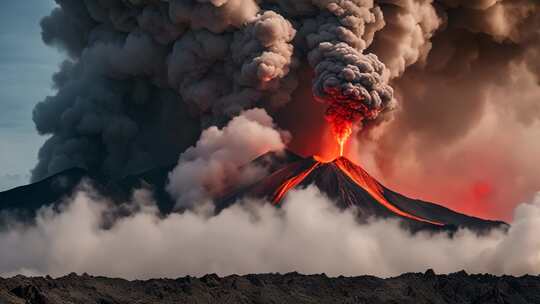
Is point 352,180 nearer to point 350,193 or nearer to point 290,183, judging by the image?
point 350,193

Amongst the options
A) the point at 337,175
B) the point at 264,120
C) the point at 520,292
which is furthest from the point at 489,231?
the point at 520,292

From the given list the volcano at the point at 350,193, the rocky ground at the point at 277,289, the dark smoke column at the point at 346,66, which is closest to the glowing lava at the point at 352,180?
the volcano at the point at 350,193

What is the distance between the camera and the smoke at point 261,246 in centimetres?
5450

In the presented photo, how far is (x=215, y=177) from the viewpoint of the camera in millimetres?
67375

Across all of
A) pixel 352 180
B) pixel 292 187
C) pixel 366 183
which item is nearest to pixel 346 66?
pixel 352 180

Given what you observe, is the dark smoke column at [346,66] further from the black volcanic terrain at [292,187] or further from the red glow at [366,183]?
the black volcanic terrain at [292,187]

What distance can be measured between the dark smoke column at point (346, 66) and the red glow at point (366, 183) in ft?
6.77

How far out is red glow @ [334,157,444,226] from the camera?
6531cm

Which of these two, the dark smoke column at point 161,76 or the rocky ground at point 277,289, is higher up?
the dark smoke column at point 161,76

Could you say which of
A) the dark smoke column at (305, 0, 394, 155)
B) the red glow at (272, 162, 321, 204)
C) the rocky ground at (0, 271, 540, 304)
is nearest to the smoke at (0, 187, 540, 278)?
the red glow at (272, 162, 321, 204)

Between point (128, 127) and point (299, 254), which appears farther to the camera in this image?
point (128, 127)

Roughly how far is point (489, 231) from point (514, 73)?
1358cm

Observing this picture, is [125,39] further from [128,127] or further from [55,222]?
[55,222]

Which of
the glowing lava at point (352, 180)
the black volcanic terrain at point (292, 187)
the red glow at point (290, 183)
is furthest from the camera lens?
the glowing lava at point (352, 180)
